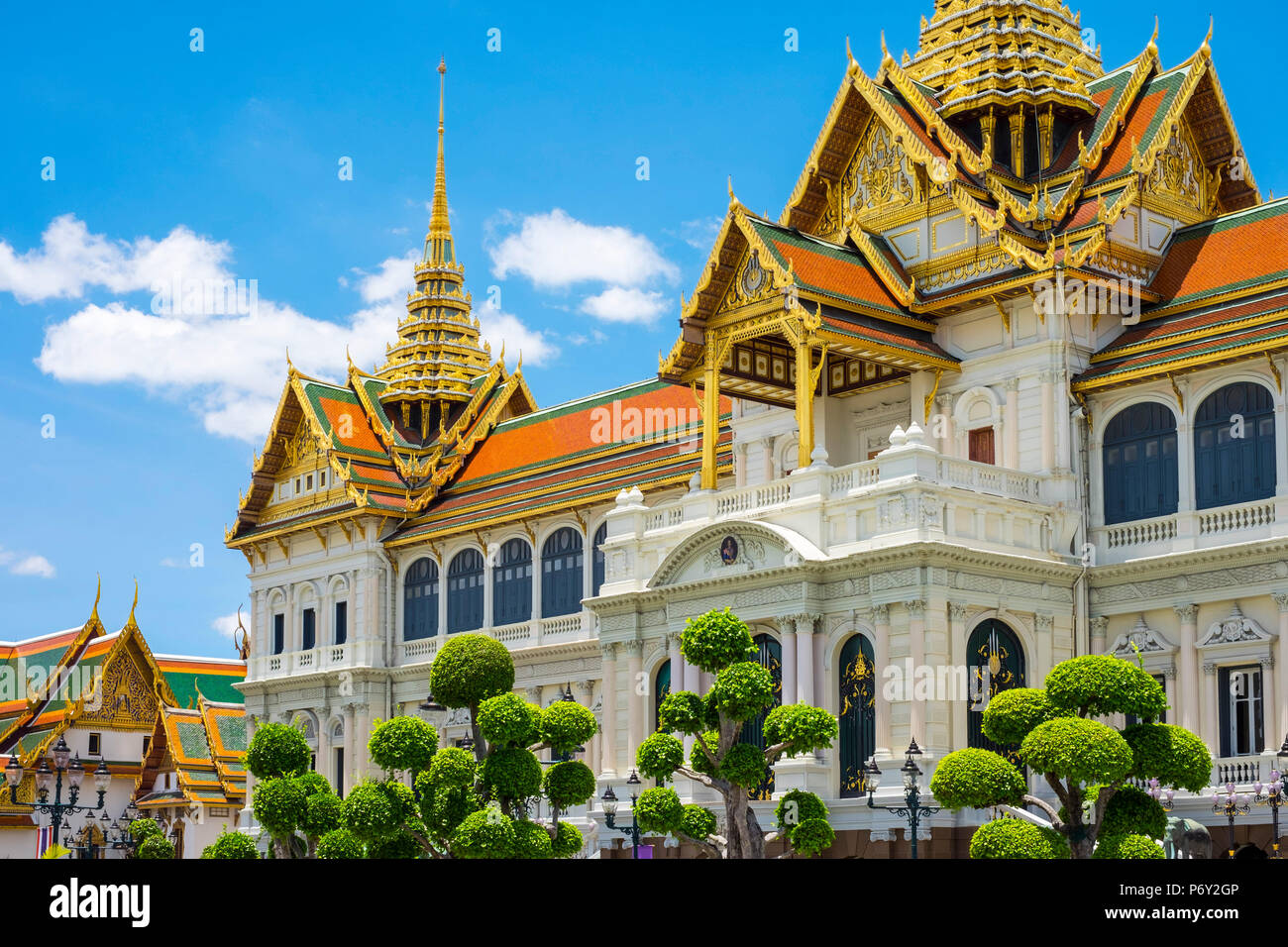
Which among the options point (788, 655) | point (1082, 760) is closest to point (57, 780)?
point (788, 655)

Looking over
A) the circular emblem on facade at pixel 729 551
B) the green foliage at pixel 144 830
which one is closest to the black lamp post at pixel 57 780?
the green foliage at pixel 144 830

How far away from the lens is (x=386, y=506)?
174 feet

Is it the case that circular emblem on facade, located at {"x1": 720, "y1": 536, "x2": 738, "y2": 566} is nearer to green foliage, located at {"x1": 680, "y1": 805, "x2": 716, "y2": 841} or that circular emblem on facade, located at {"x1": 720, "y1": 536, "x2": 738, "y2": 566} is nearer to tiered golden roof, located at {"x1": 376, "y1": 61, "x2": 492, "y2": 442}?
green foliage, located at {"x1": 680, "y1": 805, "x2": 716, "y2": 841}

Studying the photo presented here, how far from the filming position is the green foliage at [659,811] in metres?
29.3

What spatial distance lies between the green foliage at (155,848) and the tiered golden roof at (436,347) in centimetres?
1355

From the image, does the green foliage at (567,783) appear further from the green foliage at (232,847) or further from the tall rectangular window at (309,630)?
the tall rectangular window at (309,630)

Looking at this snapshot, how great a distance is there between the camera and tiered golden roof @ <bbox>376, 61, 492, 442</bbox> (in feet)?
190

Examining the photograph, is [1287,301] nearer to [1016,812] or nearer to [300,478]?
[1016,812]

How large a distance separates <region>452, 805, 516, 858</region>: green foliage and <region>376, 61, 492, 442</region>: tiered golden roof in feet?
96.8

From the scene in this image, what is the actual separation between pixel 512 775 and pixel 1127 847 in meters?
9.58

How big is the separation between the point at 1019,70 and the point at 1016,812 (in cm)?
1613

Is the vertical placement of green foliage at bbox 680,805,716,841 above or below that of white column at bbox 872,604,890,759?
below

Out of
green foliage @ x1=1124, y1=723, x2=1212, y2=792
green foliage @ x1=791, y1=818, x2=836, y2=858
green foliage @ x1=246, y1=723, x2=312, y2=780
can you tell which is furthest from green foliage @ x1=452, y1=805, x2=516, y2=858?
green foliage @ x1=1124, y1=723, x2=1212, y2=792
